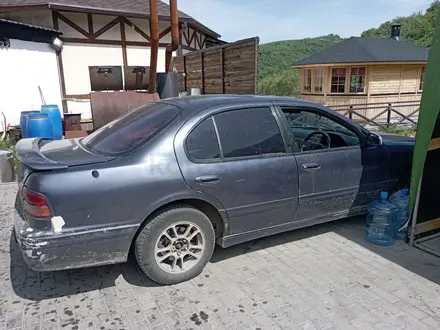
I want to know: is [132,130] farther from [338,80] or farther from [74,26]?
[338,80]

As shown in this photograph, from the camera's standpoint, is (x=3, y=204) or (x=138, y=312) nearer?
(x=138, y=312)

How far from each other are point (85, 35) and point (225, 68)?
18.0 ft

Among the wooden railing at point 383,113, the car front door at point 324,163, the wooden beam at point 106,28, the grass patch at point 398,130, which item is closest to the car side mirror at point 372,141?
the car front door at point 324,163

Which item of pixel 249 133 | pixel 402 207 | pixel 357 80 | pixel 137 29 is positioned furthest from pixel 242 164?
pixel 357 80

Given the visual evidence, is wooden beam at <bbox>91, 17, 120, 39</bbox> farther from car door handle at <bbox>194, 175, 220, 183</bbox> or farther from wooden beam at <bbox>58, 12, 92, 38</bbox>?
car door handle at <bbox>194, 175, 220, 183</bbox>

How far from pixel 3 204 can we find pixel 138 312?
3375mm

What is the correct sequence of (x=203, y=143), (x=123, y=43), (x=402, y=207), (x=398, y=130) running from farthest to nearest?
1. (x=398, y=130)
2. (x=123, y=43)
3. (x=402, y=207)
4. (x=203, y=143)

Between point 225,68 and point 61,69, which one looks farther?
point 61,69

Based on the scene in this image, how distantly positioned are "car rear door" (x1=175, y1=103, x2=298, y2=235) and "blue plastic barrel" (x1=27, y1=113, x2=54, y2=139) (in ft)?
15.8

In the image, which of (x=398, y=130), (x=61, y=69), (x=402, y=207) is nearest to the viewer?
(x=402, y=207)

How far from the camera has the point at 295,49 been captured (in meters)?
43.2

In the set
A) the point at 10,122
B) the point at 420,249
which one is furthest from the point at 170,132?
the point at 10,122

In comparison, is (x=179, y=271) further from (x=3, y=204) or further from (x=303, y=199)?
(x=3, y=204)

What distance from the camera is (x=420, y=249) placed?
339 cm
